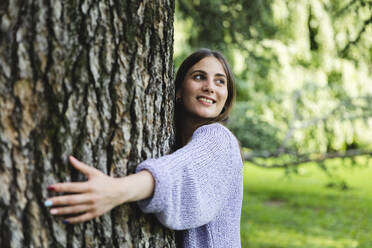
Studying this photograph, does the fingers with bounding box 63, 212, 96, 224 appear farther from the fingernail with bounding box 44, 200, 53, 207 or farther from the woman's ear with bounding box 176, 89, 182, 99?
the woman's ear with bounding box 176, 89, 182, 99

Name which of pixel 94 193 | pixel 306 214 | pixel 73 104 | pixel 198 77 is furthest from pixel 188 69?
pixel 306 214

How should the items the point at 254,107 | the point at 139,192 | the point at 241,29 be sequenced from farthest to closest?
the point at 254,107
the point at 241,29
the point at 139,192

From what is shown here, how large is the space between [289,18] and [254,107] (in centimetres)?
150

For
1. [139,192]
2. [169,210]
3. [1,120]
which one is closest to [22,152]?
[1,120]

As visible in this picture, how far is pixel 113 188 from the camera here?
4.28 feet

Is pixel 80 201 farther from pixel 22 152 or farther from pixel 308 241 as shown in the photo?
pixel 308 241

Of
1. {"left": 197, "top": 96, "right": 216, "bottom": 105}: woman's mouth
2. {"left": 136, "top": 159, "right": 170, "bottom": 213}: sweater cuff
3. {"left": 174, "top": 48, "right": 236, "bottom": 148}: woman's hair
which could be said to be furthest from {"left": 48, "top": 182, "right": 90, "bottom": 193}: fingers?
{"left": 197, "top": 96, "right": 216, "bottom": 105}: woman's mouth

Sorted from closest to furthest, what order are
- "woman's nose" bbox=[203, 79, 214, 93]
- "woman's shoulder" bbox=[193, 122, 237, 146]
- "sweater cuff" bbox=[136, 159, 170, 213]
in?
"sweater cuff" bbox=[136, 159, 170, 213] → "woman's shoulder" bbox=[193, 122, 237, 146] → "woman's nose" bbox=[203, 79, 214, 93]

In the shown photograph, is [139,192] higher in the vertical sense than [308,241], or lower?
higher

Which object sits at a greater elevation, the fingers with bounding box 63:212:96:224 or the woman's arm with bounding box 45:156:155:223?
the woman's arm with bounding box 45:156:155:223

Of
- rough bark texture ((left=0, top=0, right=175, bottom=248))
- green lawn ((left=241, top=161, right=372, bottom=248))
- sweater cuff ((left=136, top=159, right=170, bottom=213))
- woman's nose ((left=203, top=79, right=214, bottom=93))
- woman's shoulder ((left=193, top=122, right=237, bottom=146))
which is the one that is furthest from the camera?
green lawn ((left=241, top=161, right=372, bottom=248))

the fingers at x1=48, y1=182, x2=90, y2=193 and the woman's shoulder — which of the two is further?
the woman's shoulder

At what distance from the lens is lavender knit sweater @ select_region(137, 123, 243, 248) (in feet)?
4.64

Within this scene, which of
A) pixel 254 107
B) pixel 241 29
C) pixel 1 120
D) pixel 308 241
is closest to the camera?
pixel 1 120
